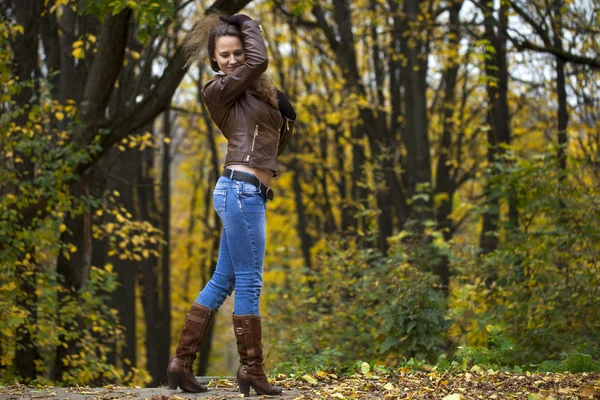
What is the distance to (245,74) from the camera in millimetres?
4867

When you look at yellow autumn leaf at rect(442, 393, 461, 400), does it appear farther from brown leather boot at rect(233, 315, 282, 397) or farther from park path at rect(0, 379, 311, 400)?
brown leather boot at rect(233, 315, 282, 397)

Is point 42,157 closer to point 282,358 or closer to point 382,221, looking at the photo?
point 282,358

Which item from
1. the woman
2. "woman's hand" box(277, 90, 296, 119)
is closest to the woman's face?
the woman

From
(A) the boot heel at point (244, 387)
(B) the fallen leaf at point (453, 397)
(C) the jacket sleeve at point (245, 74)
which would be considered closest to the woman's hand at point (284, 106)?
(C) the jacket sleeve at point (245, 74)

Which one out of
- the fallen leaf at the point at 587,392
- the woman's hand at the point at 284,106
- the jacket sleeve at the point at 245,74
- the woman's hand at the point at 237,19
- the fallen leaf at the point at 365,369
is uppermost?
the woman's hand at the point at 237,19

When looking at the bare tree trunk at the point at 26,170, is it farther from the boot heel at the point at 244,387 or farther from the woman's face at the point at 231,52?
the woman's face at the point at 231,52

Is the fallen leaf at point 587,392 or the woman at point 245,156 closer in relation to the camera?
the fallen leaf at point 587,392

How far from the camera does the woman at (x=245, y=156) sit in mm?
4930

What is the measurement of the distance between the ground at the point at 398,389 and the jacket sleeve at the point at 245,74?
189cm

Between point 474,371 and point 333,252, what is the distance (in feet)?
16.9

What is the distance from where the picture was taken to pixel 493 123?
12477mm

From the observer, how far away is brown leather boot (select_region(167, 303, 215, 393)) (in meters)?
5.20

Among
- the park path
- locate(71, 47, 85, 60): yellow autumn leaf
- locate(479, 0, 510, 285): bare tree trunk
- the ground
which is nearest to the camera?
the ground

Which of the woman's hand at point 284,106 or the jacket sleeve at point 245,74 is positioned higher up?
the jacket sleeve at point 245,74
